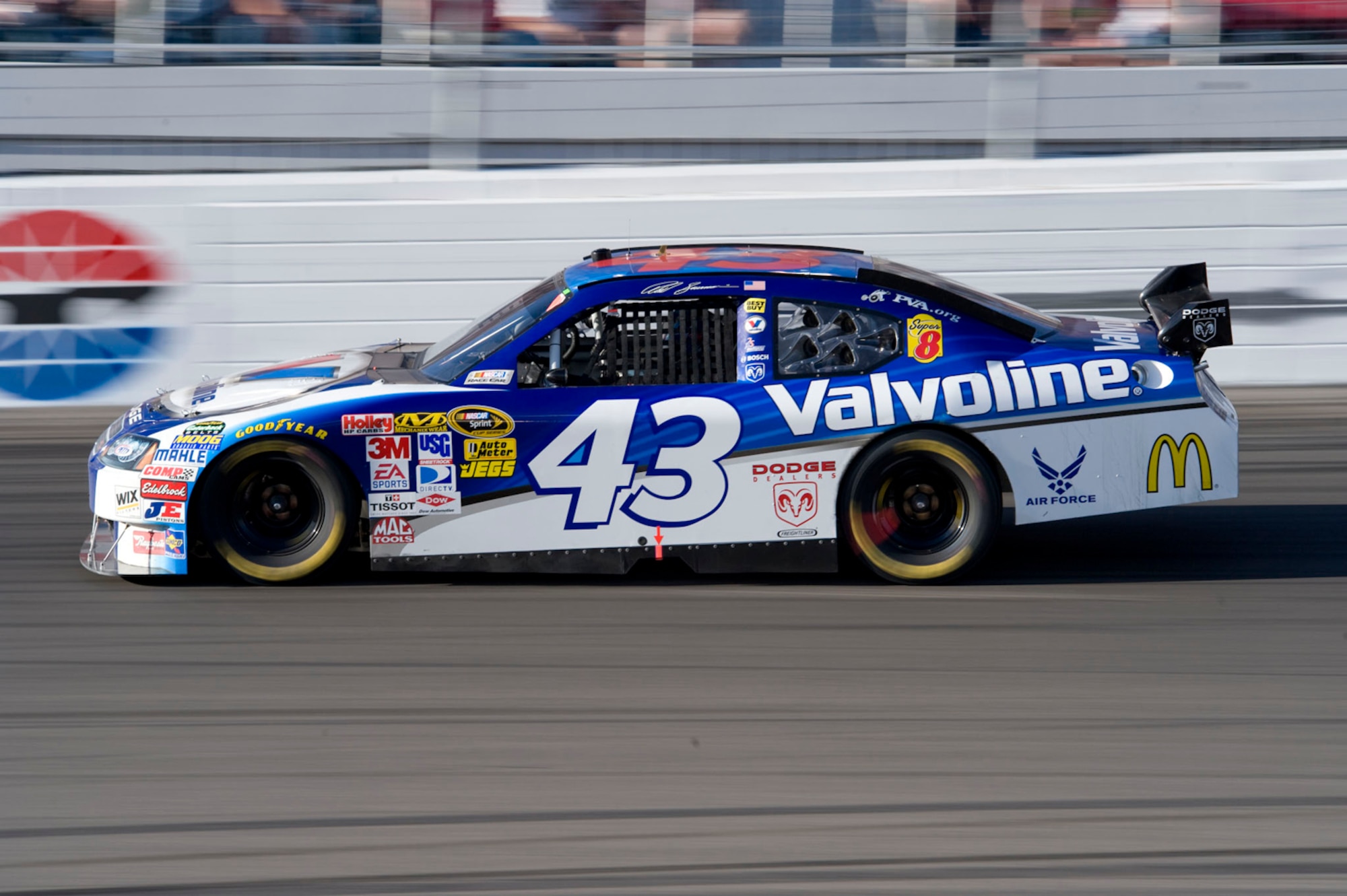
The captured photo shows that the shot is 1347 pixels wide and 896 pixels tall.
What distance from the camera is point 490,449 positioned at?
565 centimetres

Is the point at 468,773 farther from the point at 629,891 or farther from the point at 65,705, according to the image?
the point at 65,705

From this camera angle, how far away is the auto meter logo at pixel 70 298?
369 inches

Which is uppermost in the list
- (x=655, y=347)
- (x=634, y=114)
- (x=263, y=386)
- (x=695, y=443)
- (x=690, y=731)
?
(x=634, y=114)

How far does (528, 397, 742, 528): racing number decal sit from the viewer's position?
5633mm

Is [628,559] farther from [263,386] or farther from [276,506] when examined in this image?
[263,386]

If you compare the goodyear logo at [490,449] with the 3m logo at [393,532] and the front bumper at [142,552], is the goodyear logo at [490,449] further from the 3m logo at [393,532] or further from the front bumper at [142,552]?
the front bumper at [142,552]

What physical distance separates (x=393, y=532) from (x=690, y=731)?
1796mm

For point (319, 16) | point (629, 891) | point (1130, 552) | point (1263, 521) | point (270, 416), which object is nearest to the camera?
point (629, 891)

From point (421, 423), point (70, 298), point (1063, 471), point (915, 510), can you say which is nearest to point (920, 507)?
point (915, 510)

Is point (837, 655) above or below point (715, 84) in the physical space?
below

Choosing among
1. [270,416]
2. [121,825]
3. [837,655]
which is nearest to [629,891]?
[121,825]

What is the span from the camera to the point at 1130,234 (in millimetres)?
9789

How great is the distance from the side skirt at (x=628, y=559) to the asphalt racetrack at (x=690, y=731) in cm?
12

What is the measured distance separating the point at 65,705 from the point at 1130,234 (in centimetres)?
758
